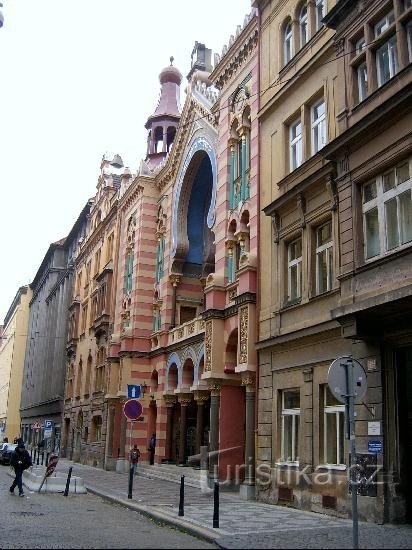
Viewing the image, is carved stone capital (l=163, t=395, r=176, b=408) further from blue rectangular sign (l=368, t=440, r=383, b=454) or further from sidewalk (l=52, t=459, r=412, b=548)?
blue rectangular sign (l=368, t=440, r=383, b=454)

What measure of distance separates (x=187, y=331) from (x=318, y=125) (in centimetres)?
1312

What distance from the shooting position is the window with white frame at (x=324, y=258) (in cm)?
1635

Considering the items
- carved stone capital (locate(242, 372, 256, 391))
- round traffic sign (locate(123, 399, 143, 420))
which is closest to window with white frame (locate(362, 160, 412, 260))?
carved stone capital (locate(242, 372, 256, 391))

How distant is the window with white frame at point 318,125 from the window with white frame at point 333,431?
6.55 metres

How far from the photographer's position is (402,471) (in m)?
13.0

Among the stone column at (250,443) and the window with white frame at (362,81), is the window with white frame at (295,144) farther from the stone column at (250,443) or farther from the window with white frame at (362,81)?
the stone column at (250,443)

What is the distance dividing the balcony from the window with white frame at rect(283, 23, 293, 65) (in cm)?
1065

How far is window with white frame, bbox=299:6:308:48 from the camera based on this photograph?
19.2m

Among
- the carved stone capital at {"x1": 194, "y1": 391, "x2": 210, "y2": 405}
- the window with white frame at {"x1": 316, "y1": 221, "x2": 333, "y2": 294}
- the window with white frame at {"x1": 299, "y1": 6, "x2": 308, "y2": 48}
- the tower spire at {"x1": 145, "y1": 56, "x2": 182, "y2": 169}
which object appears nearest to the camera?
the window with white frame at {"x1": 316, "y1": 221, "x2": 333, "y2": 294}

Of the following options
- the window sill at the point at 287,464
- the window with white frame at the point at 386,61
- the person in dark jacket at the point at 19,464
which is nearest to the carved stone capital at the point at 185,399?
the person in dark jacket at the point at 19,464

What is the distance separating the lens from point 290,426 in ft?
58.0

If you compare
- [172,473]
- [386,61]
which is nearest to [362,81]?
[386,61]

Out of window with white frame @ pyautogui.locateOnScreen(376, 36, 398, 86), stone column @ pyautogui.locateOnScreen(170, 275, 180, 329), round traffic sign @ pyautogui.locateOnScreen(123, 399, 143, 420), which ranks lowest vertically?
round traffic sign @ pyautogui.locateOnScreen(123, 399, 143, 420)

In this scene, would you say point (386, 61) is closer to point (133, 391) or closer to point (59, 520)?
point (133, 391)
